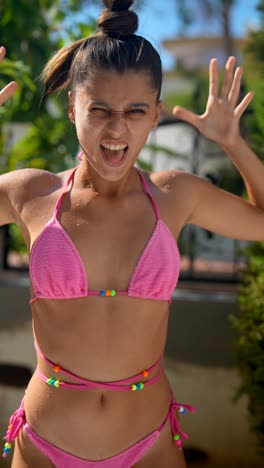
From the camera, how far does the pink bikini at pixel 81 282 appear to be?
1936 millimetres

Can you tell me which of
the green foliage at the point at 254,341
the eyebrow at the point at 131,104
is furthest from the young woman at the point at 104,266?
the green foliage at the point at 254,341

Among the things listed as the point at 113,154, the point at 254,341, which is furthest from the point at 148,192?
the point at 254,341

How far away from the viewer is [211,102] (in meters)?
2.10

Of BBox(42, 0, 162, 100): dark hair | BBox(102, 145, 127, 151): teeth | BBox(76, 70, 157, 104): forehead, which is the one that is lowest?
BBox(102, 145, 127, 151): teeth

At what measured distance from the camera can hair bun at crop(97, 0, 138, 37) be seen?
1964 millimetres

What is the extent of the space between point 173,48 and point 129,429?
73.5 feet

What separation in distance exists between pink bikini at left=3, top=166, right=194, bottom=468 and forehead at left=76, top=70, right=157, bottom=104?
1.21 feet

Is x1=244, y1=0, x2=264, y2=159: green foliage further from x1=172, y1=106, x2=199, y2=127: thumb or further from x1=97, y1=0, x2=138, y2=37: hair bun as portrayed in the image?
x1=97, y1=0, x2=138, y2=37: hair bun

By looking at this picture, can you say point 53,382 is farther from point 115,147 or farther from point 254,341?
point 254,341

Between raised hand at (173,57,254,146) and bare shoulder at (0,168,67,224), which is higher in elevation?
raised hand at (173,57,254,146)

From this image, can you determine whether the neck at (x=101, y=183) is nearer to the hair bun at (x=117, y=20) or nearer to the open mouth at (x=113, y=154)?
the open mouth at (x=113, y=154)

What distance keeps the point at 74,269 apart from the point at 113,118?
0.45 metres

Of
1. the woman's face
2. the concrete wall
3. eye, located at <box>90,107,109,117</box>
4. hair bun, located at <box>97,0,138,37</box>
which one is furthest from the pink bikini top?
the concrete wall

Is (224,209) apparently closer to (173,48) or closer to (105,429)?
(105,429)
